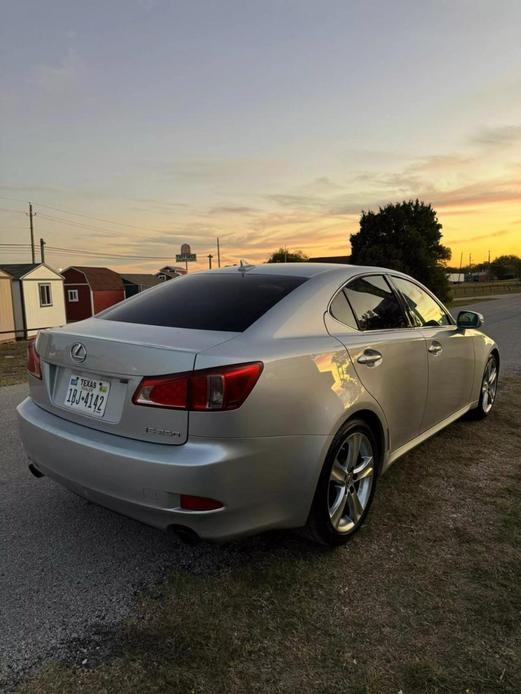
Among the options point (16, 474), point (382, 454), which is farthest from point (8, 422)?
point (382, 454)

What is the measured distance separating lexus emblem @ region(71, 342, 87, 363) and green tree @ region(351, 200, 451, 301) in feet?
103

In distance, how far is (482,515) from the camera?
3283 millimetres

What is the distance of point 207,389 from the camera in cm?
223

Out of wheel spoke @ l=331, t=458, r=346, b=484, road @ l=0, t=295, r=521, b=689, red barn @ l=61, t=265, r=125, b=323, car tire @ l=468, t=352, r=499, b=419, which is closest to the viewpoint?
road @ l=0, t=295, r=521, b=689

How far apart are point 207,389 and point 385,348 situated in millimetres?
1409

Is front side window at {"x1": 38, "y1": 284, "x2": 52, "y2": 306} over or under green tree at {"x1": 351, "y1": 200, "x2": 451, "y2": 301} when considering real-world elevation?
under

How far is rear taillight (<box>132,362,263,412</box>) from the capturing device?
2.23 m

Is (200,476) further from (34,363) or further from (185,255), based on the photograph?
(185,255)

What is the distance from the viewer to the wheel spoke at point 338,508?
2811mm

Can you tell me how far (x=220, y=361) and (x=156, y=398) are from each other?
331mm

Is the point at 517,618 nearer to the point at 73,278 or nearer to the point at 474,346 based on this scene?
the point at 474,346

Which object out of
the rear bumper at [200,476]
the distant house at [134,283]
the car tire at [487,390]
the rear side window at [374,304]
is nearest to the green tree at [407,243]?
the car tire at [487,390]

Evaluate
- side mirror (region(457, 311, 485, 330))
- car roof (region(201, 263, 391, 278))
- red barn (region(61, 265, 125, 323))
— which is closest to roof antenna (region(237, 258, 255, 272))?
car roof (region(201, 263, 391, 278))

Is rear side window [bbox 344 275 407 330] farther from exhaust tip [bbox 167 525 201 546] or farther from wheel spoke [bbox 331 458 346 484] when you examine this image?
exhaust tip [bbox 167 525 201 546]
